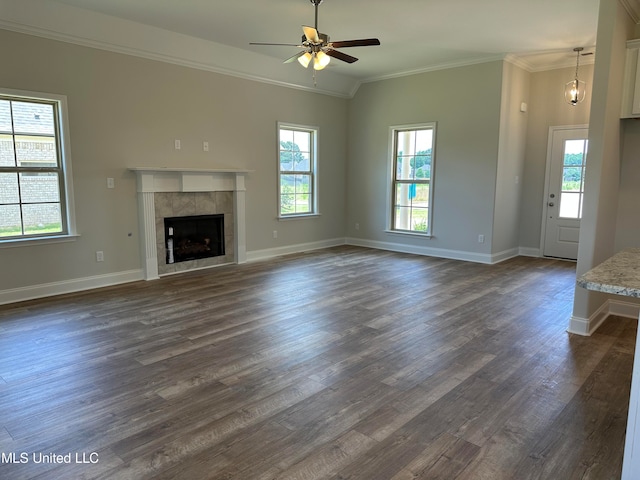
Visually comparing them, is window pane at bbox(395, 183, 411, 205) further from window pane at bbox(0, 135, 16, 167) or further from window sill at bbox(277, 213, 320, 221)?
window pane at bbox(0, 135, 16, 167)

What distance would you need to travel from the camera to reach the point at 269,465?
1.98 m

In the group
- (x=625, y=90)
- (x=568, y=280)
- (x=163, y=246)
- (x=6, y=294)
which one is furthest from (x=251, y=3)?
(x=568, y=280)

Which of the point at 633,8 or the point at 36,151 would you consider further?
the point at 36,151

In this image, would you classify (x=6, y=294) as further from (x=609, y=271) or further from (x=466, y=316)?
(x=609, y=271)

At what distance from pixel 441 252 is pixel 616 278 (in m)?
5.41

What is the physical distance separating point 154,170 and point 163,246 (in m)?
1.02

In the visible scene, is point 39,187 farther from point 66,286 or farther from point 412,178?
point 412,178

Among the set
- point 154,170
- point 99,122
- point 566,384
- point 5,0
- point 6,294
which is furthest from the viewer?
point 154,170

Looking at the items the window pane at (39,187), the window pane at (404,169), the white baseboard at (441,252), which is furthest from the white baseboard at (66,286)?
the window pane at (404,169)

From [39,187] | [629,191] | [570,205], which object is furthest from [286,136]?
[629,191]

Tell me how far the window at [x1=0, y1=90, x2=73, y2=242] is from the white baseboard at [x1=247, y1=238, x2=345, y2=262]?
2.73 metres

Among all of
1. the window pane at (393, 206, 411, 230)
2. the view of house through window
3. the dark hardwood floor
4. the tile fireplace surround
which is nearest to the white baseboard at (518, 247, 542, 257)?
the window pane at (393, 206, 411, 230)

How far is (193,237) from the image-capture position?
242 inches

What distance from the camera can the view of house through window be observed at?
14.5ft
